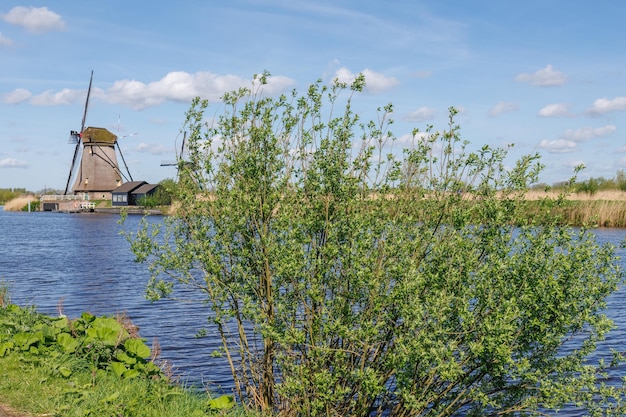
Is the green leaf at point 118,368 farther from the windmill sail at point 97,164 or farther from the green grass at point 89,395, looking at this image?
the windmill sail at point 97,164

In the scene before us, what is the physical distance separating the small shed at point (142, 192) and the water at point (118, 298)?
178 ft

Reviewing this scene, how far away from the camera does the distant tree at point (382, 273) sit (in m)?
7.76

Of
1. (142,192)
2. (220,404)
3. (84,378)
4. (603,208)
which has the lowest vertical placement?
(220,404)

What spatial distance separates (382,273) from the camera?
27.1ft

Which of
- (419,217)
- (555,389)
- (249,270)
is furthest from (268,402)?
(555,389)

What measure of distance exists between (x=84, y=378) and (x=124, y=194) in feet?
323

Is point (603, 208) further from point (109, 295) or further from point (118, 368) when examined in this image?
point (118, 368)

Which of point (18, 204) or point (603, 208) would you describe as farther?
point (18, 204)

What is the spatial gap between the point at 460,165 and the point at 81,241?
45.8m

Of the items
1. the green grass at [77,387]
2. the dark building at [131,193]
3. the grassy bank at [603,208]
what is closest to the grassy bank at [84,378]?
the green grass at [77,387]

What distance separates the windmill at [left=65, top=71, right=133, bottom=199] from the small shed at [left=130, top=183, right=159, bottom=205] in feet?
16.6

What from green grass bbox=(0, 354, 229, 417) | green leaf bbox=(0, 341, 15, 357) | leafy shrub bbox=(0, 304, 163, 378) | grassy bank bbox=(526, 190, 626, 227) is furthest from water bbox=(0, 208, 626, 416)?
green leaf bbox=(0, 341, 15, 357)

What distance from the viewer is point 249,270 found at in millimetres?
9133

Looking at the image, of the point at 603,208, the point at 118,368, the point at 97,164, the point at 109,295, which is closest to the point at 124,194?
the point at 97,164
